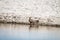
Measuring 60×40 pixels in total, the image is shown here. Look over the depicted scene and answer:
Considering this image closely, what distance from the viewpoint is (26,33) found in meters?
1.66

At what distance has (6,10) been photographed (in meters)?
1.75

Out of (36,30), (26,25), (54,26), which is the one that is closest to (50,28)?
(54,26)

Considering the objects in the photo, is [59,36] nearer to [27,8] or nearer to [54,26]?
[54,26]

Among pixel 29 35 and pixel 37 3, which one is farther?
pixel 37 3

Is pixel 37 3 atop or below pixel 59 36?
atop

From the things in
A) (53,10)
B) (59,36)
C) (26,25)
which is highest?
(53,10)

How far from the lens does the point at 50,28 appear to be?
5.72ft

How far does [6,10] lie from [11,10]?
6 centimetres

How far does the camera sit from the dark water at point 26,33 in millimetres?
1636

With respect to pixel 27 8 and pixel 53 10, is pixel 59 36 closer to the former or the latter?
pixel 53 10

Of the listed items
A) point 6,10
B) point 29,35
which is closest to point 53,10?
point 29,35

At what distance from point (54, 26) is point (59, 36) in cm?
14

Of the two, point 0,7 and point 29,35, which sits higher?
point 0,7

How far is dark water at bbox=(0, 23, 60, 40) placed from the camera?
164 cm
